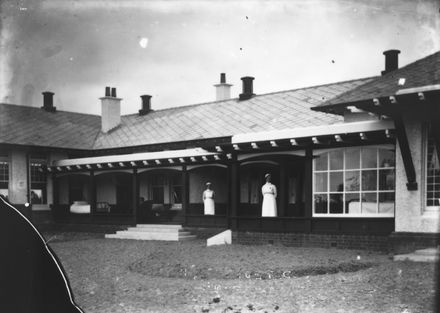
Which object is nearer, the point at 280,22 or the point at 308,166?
Answer: the point at 280,22

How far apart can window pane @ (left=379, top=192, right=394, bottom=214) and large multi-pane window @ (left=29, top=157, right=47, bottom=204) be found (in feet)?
56.7

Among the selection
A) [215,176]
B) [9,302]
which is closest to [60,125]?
[215,176]

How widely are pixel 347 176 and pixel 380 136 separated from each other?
4.99 feet

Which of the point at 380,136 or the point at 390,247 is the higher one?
the point at 380,136

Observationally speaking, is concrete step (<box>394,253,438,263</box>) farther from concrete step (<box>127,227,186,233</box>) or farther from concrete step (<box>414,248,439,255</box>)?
concrete step (<box>127,227,186,233</box>)

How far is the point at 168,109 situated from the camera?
28.0m

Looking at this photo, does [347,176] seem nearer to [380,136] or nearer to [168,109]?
[380,136]

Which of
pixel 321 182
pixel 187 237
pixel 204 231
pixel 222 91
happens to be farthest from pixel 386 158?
pixel 222 91

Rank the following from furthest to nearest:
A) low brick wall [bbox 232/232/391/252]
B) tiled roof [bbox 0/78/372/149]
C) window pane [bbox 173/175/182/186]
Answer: window pane [bbox 173/175/182/186] < tiled roof [bbox 0/78/372/149] < low brick wall [bbox 232/232/391/252]

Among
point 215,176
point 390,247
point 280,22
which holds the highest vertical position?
point 280,22

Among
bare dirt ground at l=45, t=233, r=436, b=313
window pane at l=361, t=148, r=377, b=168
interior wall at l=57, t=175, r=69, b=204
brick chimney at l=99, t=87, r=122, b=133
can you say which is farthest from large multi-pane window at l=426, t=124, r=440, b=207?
brick chimney at l=99, t=87, r=122, b=133

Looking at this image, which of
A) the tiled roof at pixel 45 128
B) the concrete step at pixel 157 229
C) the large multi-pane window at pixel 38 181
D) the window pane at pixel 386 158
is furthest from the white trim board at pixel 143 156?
the window pane at pixel 386 158

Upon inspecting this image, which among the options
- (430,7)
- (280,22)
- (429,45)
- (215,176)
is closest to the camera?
(430,7)

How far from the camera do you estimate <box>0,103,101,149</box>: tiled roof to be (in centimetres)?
2377
